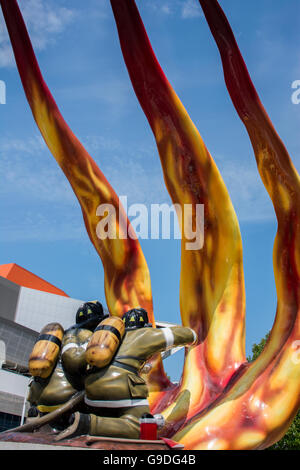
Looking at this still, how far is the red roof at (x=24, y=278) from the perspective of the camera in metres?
28.2

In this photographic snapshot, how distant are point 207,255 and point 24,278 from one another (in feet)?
75.8

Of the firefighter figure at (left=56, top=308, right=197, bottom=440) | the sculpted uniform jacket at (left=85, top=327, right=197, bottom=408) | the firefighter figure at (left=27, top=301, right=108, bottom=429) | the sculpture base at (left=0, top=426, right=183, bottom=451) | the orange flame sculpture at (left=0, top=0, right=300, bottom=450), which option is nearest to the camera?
the sculpture base at (left=0, top=426, right=183, bottom=451)

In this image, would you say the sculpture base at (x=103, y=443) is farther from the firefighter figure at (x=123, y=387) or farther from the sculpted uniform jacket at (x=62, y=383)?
the sculpted uniform jacket at (x=62, y=383)

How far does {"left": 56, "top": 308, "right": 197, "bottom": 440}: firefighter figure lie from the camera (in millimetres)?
4750

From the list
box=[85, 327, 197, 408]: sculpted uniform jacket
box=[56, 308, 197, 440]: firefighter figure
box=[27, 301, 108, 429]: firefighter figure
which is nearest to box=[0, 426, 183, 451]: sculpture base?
box=[56, 308, 197, 440]: firefighter figure

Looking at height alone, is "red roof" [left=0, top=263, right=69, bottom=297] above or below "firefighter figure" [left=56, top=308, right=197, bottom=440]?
above

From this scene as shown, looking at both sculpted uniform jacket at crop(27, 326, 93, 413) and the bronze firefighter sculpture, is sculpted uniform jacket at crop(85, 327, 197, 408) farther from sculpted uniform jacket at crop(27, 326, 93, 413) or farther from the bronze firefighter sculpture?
sculpted uniform jacket at crop(27, 326, 93, 413)

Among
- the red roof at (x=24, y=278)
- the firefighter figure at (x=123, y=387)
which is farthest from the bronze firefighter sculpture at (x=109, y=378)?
the red roof at (x=24, y=278)

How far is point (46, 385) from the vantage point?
18.6 ft

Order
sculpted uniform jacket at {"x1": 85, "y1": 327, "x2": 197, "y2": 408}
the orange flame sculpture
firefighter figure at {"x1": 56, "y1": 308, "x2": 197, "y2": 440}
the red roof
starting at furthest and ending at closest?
the red roof → the orange flame sculpture → sculpted uniform jacket at {"x1": 85, "y1": 327, "x2": 197, "y2": 408} → firefighter figure at {"x1": 56, "y1": 308, "x2": 197, "y2": 440}

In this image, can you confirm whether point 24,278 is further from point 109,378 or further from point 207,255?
point 109,378

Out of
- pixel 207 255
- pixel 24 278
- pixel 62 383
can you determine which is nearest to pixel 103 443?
pixel 62 383

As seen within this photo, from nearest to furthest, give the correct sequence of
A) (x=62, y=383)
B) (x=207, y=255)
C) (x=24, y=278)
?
(x=62, y=383)
(x=207, y=255)
(x=24, y=278)

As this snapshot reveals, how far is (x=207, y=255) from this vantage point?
24.9ft
